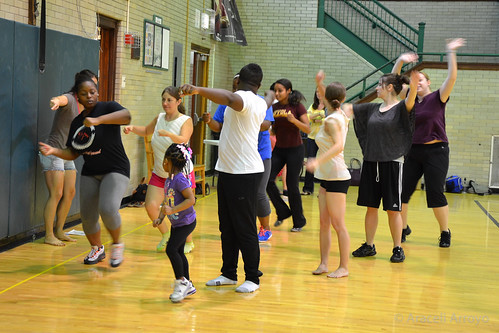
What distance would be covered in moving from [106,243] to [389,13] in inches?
374

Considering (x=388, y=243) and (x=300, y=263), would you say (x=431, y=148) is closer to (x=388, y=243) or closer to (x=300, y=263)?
(x=388, y=243)

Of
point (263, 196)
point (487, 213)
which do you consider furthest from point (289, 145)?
point (487, 213)

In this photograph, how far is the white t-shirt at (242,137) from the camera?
450 centimetres

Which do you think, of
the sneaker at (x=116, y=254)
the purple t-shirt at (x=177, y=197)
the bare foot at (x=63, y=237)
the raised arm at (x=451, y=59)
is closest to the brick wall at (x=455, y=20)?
the raised arm at (x=451, y=59)

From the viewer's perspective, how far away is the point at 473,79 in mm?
12375

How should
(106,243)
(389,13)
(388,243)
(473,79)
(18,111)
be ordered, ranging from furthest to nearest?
1. (389,13)
2. (473,79)
3. (388,243)
4. (106,243)
5. (18,111)

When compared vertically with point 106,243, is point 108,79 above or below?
above

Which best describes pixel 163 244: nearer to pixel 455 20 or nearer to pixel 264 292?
pixel 264 292

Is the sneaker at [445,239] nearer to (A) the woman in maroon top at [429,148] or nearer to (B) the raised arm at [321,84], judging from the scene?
(A) the woman in maroon top at [429,148]

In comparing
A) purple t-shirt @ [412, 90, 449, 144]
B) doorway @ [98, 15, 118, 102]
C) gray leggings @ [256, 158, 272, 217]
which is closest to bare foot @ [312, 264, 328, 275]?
gray leggings @ [256, 158, 272, 217]

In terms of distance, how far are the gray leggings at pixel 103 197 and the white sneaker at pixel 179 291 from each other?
3.16 feet

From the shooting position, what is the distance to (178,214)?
14.6ft

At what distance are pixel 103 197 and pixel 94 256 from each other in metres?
0.65

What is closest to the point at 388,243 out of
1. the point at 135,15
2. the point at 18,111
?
the point at 18,111
